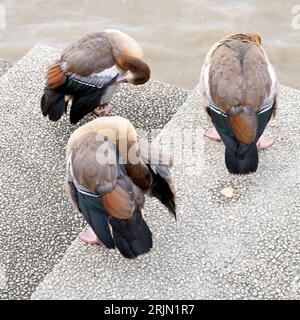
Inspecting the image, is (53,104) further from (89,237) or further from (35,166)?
(89,237)

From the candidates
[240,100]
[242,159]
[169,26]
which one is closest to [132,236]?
[242,159]

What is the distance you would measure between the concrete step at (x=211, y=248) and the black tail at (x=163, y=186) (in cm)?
28

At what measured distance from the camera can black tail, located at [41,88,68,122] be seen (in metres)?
4.23

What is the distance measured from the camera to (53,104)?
4230 millimetres

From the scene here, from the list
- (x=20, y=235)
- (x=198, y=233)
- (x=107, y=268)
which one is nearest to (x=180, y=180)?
(x=198, y=233)

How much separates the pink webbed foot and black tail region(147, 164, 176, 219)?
0.46 meters

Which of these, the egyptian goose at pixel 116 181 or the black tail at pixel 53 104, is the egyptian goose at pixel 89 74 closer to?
the black tail at pixel 53 104

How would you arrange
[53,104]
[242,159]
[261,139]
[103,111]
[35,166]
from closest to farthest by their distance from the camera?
1. [242,159]
2. [261,139]
3. [35,166]
4. [53,104]
5. [103,111]

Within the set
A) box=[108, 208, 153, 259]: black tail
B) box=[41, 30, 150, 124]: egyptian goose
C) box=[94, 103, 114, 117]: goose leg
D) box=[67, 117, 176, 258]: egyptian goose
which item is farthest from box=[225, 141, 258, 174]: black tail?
box=[94, 103, 114, 117]: goose leg

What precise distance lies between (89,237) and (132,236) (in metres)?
0.48

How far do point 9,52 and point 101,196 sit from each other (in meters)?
4.14

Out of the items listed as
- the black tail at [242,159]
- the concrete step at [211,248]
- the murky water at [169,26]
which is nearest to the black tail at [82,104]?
the concrete step at [211,248]

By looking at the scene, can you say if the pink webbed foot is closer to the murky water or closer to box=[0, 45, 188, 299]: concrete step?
box=[0, 45, 188, 299]: concrete step
